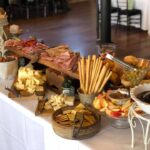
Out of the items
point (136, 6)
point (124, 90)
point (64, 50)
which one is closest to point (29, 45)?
point (64, 50)

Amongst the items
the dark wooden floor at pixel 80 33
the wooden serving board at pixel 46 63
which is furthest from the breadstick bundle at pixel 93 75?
the dark wooden floor at pixel 80 33

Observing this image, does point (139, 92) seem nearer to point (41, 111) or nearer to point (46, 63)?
point (41, 111)

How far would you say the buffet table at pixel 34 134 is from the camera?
134 cm

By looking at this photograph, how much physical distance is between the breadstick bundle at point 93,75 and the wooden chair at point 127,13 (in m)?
4.75

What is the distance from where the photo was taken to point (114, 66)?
1.67 meters

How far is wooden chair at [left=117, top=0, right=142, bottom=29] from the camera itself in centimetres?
614

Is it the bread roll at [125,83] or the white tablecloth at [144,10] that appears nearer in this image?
the bread roll at [125,83]

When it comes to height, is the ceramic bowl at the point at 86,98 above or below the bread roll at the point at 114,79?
below

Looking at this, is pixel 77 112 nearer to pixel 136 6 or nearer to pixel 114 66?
pixel 114 66

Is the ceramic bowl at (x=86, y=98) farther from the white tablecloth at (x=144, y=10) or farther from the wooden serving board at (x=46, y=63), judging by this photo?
the white tablecloth at (x=144, y=10)

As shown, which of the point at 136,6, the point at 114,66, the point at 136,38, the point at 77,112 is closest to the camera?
the point at 77,112

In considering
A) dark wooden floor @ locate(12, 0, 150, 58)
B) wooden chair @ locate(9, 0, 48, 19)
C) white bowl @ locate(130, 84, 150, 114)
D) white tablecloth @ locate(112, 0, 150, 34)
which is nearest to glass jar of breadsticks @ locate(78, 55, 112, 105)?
white bowl @ locate(130, 84, 150, 114)

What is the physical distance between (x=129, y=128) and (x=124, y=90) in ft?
0.55

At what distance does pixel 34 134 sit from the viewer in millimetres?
1758
